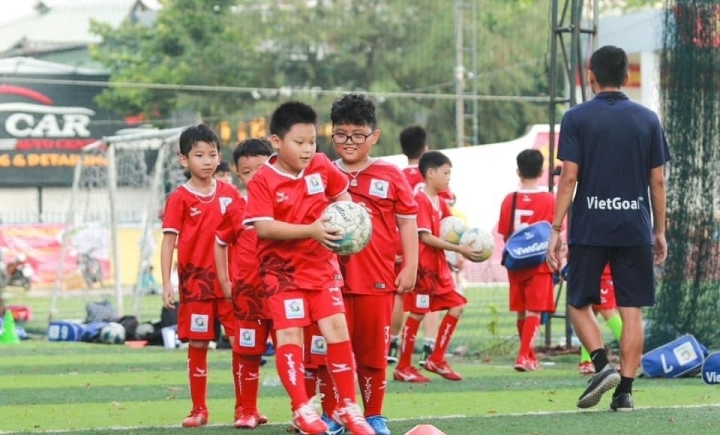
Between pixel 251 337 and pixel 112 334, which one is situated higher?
pixel 251 337

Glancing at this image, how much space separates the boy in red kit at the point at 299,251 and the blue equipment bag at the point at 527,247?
5.26m

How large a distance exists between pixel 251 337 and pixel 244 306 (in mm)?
→ 191

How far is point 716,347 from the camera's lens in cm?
1312

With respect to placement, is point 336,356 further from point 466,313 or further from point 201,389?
point 466,313

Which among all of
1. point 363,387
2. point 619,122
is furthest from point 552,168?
point 363,387

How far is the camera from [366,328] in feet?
25.4

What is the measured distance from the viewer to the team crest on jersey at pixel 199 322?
881 cm

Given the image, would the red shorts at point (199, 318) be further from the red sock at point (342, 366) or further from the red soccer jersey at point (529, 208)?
the red soccer jersey at point (529, 208)

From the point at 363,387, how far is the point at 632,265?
6.10 ft

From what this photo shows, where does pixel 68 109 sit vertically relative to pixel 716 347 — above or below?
above

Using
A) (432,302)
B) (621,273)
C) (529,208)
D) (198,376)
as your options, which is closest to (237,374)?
(198,376)

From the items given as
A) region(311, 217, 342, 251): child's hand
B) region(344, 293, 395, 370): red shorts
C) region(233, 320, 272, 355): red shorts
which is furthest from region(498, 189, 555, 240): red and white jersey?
region(311, 217, 342, 251): child's hand

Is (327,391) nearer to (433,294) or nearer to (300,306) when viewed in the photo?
(300,306)

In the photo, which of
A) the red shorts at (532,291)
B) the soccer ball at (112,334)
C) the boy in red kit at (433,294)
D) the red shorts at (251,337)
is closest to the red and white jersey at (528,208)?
the red shorts at (532,291)
